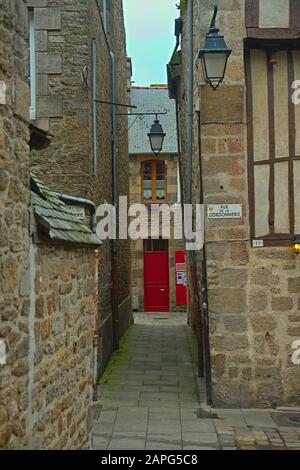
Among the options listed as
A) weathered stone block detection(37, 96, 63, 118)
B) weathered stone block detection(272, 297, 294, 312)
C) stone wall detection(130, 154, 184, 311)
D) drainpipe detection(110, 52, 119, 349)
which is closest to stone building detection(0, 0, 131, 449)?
weathered stone block detection(37, 96, 63, 118)

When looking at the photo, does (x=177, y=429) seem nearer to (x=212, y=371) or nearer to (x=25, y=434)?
(x=212, y=371)

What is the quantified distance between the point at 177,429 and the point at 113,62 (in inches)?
329

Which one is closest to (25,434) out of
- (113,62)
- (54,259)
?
(54,259)

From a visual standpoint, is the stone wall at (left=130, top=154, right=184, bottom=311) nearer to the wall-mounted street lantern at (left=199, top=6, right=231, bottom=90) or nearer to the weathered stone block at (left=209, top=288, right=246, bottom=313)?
the weathered stone block at (left=209, top=288, right=246, bottom=313)

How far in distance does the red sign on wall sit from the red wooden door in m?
0.34

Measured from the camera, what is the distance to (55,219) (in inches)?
167

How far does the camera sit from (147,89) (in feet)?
74.6

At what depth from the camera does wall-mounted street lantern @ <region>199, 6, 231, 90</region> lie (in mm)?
6816

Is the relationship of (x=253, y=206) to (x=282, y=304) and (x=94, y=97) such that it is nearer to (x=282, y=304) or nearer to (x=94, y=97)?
(x=282, y=304)

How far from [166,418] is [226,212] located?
2575 mm

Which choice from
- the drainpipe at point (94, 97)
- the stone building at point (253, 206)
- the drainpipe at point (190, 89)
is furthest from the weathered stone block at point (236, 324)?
the drainpipe at point (190, 89)

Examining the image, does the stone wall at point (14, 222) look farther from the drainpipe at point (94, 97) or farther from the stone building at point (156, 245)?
the stone building at point (156, 245)

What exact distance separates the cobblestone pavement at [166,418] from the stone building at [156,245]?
9.55 meters

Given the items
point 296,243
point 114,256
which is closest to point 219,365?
point 296,243
